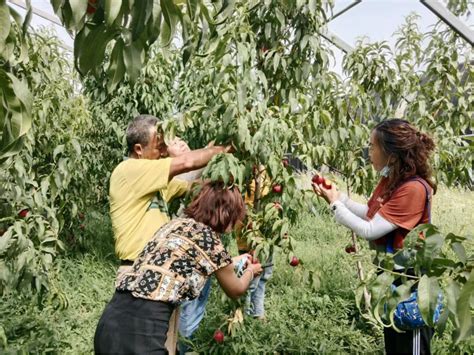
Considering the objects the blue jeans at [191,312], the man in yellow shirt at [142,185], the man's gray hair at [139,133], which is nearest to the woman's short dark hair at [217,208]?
the man in yellow shirt at [142,185]

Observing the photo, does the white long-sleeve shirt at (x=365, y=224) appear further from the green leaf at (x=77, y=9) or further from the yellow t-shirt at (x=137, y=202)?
the green leaf at (x=77, y=9)

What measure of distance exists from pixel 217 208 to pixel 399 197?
0.73 meters

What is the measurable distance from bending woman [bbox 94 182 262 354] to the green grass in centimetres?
47

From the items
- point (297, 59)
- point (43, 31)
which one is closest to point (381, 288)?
point (297, 59)

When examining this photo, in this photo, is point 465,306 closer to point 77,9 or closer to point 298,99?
point 77,9

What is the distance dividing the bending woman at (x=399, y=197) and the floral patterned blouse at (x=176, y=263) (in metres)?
0.62

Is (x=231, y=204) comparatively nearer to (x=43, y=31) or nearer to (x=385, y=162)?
(x=385, y=162)

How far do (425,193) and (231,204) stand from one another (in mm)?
777

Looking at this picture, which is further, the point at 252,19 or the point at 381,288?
the point at 252,19

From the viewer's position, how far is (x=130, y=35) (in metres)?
0.67

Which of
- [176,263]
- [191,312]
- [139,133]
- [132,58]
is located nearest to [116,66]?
[132,58]

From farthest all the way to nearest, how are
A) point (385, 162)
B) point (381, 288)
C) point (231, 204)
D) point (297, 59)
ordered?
1. point (297, 59)
2. point (385, 162)
3. point (231, 204)
4. point (381, 288)

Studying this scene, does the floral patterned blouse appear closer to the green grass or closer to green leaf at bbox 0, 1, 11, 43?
the green grass

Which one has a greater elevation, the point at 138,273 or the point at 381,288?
the point at 381,288
